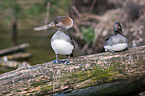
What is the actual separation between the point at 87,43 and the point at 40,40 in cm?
505

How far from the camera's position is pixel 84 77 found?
3279 mm

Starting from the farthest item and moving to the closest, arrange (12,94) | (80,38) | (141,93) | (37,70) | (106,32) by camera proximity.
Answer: (80,38)
(106,32)
(141,93)
(37,70)
(12,94)

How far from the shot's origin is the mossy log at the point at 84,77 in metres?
3.07

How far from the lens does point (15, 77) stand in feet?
10.1

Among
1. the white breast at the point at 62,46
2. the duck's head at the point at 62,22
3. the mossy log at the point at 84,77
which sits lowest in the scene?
the mossy log at the point at 84,77

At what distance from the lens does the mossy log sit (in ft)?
10.1

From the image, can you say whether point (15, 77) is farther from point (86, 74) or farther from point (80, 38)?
point (80, 38)

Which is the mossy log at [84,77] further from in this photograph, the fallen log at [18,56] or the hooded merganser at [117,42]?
the fallen log at [18,56]

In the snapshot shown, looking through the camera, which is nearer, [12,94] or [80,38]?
[12,94]

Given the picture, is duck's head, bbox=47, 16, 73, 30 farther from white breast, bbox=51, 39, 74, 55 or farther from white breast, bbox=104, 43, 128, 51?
white breast, bbox=104, 43, 128, 51

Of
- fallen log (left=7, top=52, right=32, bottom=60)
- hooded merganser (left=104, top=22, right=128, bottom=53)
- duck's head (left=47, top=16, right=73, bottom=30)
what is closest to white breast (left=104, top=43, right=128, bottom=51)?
hooded merganser (left=104, top=22, right=128, bottom=53)

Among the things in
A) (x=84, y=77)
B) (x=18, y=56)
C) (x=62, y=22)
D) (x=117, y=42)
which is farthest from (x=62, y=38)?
(x=18, y=56)

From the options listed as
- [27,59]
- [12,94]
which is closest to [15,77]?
[12,94]

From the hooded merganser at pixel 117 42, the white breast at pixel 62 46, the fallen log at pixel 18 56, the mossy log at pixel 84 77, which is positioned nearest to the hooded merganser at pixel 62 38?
the white breast at pixel 62 46
